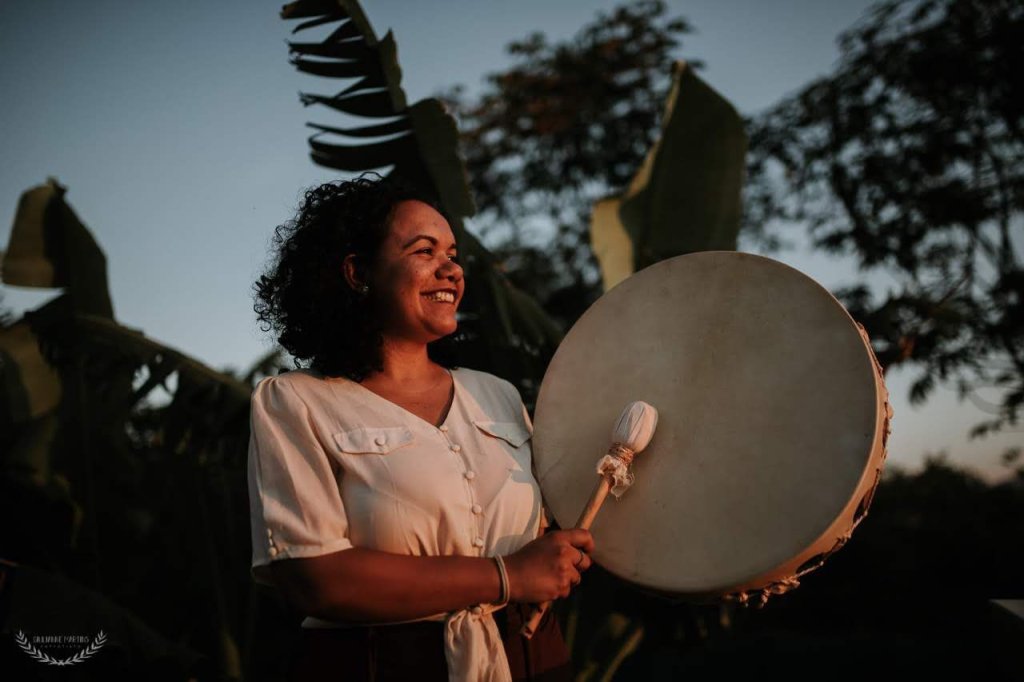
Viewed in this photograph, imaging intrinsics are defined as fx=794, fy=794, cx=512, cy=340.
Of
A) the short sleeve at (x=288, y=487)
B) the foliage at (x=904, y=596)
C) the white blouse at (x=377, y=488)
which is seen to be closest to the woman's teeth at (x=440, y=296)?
the white blouse at (x=377, y=488)

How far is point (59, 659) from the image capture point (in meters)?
2.57

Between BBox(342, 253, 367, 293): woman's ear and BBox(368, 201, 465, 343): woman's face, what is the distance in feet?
0.07

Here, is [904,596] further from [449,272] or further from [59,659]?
[449,272]

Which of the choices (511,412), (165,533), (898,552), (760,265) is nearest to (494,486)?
(511,412)

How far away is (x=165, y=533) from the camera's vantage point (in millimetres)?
5277

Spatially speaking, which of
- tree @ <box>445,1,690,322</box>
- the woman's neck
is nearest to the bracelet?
the woman's neck

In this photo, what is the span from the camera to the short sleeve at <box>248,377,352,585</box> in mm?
1349

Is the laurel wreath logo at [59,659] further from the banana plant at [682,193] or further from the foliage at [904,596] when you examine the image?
the foliage at [904,596]

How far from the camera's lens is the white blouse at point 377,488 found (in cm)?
138

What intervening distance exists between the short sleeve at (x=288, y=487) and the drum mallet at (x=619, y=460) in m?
0.38

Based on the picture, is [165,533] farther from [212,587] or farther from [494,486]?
[494,486]

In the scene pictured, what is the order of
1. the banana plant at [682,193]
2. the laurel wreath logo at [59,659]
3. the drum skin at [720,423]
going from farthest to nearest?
the banana plant at [682,193], the laurel wreath logo at [59,659], the drum skin at [720,423]

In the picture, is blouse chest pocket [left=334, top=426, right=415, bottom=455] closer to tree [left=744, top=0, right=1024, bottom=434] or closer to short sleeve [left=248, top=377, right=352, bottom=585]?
short sleeve [left=248, top=377, right=352, bottom=585]

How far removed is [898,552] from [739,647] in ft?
6.94
